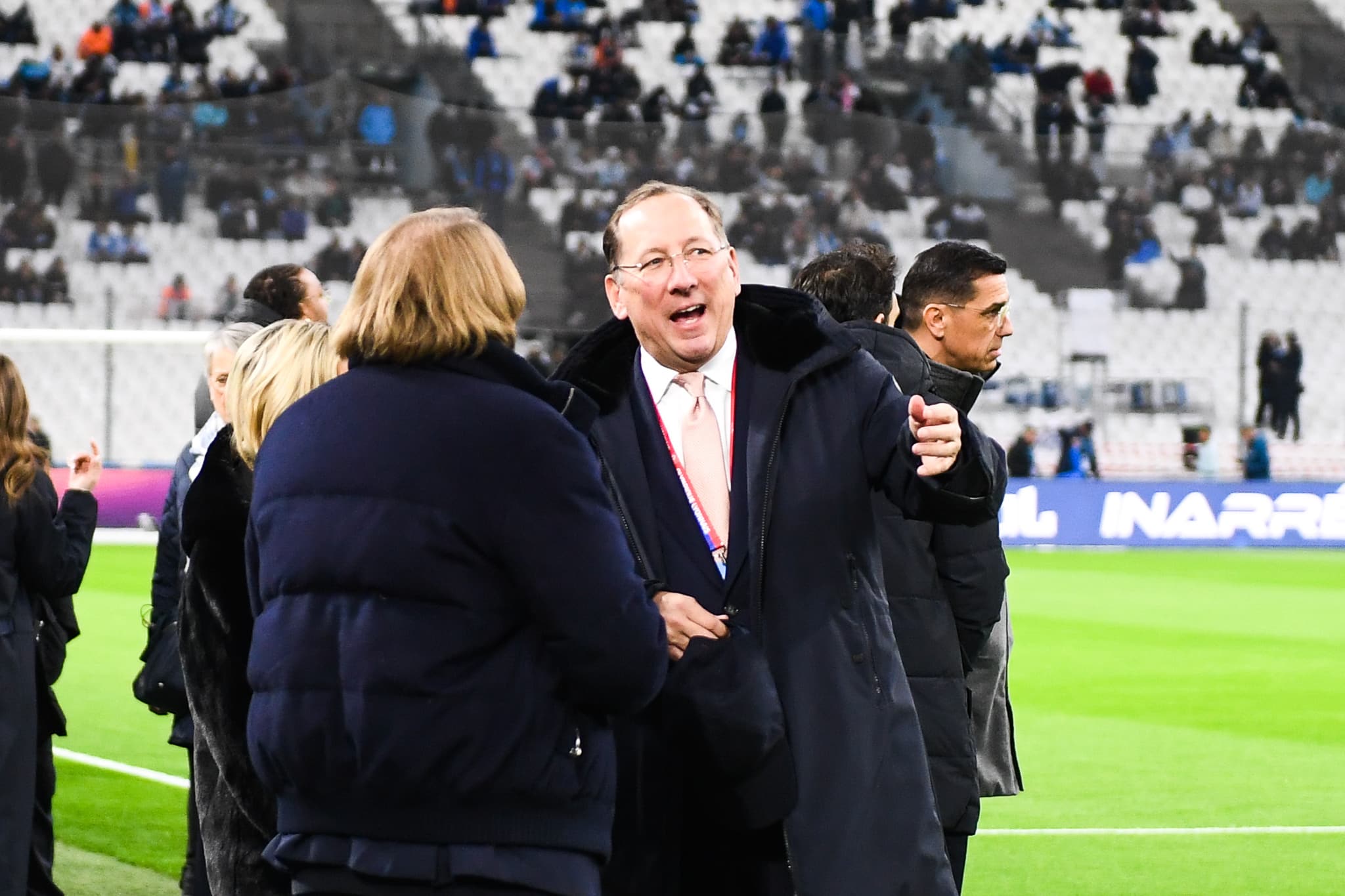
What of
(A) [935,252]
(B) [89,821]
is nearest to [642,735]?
(A) [935,252]

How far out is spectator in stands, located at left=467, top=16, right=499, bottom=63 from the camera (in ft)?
98.0

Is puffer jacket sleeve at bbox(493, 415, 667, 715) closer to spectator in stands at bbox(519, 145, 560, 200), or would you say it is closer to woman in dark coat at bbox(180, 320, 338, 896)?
woman in dark coat at bbox(180, 320, 338, 896)

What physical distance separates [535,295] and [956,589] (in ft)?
63.6

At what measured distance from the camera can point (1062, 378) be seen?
23141mm

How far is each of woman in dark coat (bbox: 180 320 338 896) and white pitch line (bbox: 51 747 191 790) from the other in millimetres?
4935

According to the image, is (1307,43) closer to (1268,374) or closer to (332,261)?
(1268,374)

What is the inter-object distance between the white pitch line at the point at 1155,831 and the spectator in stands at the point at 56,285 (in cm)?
1695

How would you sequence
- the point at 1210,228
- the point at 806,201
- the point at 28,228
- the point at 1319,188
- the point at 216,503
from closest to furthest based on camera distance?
the point at 216,503
the point at 28,228
the point at 806,201
the point at 1210,228
the point at 1319,188

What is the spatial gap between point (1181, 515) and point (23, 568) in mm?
16825

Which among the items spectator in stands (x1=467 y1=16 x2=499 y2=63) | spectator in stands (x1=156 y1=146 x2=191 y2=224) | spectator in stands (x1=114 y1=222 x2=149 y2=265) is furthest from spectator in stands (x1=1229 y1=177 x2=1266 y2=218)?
spectator in stands (x1=114 y1=222 x2=149 y2=265)

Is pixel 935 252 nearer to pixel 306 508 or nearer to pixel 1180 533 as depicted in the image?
pixel 306 508

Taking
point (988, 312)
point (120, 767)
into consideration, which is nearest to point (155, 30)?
point (120, 767)

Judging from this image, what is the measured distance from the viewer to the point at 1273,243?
27547 millimetres

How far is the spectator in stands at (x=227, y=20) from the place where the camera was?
2939cm
